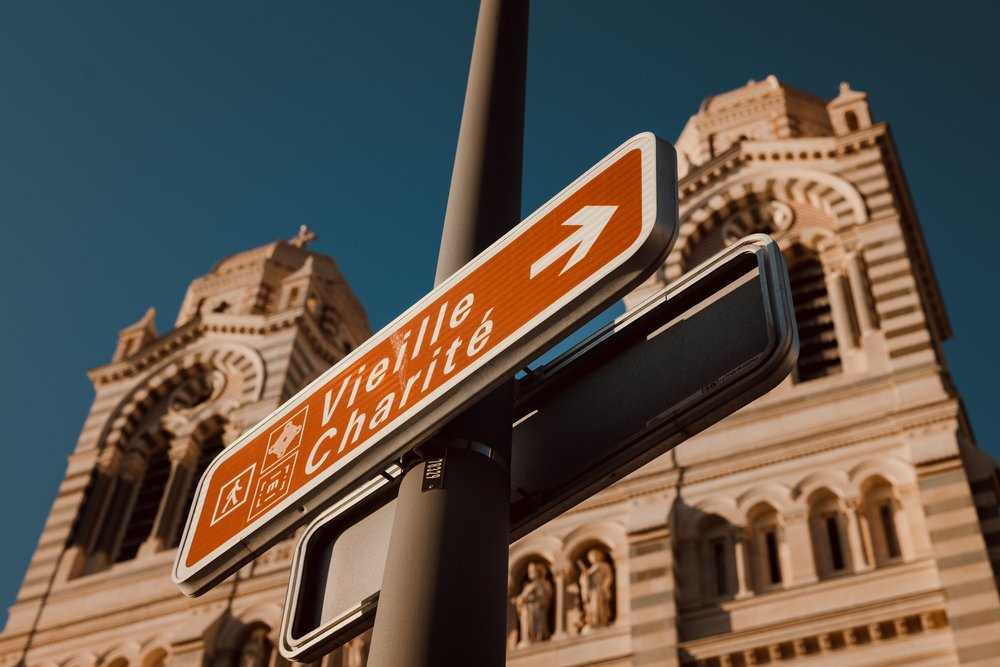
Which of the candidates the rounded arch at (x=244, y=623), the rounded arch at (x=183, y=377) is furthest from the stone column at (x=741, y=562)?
the rounded arch at (x=183, y=377)

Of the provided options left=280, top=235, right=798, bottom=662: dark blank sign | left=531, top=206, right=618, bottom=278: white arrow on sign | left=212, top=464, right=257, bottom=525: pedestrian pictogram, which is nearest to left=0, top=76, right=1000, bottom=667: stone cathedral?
left=280, top=235, right=798, bottom=662: dark blank sign

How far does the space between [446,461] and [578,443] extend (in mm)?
488

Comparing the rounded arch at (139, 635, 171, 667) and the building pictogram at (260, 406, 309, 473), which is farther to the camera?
the rounded arch at (139, 635, 171, 667)

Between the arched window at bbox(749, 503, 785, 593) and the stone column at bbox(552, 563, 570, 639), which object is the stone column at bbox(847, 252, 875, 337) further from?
the stone column at bbox(552, 563, 570, 639)

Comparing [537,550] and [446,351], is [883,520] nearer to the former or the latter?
[537,550]

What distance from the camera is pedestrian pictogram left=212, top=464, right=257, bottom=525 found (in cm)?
367

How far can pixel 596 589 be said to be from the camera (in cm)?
1669

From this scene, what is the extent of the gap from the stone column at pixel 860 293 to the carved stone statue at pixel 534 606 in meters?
6.45

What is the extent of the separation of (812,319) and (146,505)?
13389 mm

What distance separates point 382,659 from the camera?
2660 mm

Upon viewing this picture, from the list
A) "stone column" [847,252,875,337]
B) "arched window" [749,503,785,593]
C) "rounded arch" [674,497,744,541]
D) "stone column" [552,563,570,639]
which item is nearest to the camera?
"arched window" [749,503,785,593]

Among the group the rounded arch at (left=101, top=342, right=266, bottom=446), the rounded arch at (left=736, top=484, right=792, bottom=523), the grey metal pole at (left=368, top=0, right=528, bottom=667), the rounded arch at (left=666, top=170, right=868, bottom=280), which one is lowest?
the grey metal pole at (left=368, top=0, right=528, bottom=667)

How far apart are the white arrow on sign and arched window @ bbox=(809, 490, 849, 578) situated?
13.6m

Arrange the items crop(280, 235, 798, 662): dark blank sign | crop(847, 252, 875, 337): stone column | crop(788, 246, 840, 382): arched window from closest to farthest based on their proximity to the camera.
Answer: crop(280, 235, 798, 662): dark blank sign → crop(847, 252, 875, 337): stone column → crop(788, 246, 840, 382): arched window
